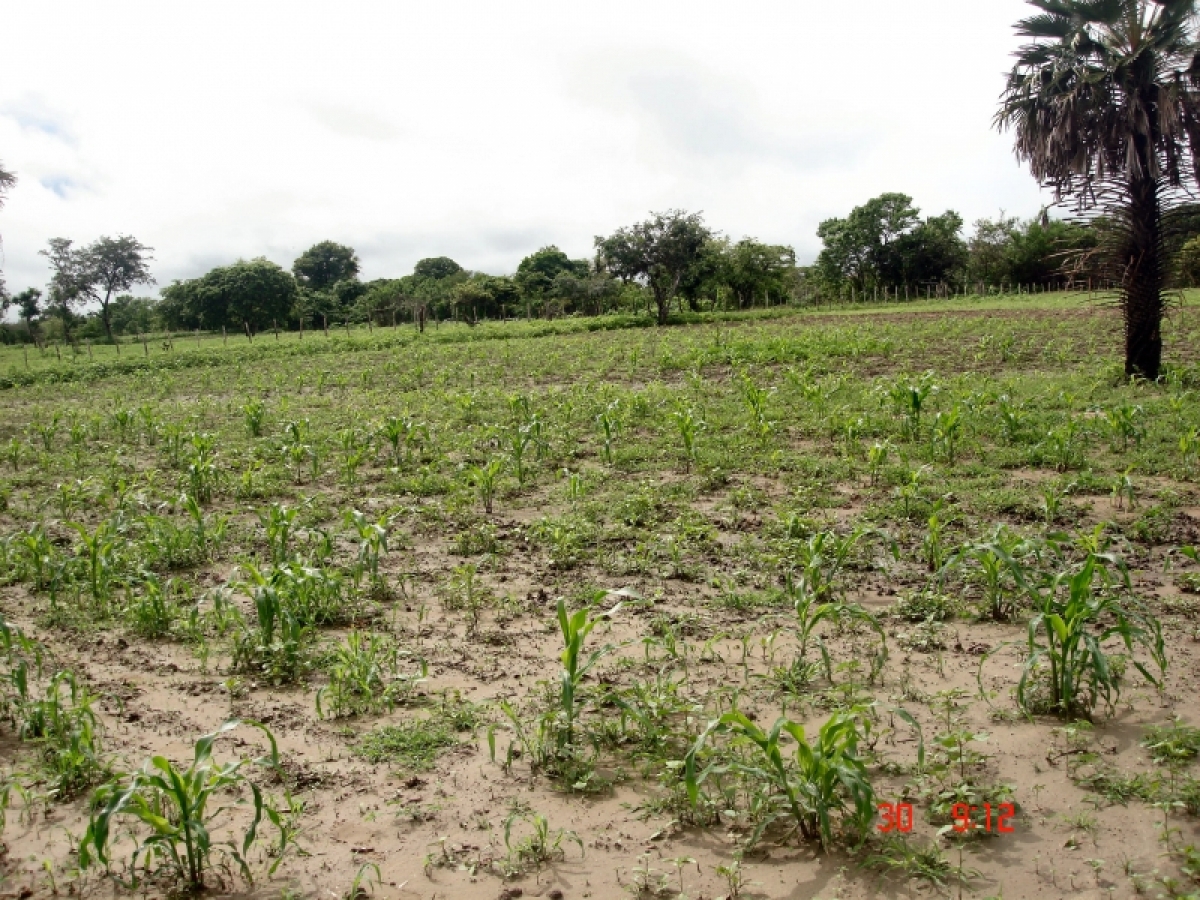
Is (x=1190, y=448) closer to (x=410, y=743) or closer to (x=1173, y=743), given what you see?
A: (x=1173, y=743)

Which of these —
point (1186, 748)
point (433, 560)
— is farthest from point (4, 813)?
point (1186, 748)

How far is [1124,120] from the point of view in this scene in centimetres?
1272

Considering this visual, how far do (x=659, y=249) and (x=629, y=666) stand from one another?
4076 centimetres

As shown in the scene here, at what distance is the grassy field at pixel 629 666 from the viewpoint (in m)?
3.15

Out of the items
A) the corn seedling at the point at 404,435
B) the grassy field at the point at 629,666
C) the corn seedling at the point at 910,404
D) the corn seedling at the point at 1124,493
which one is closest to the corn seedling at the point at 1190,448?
the grassy field at the point at 629,666

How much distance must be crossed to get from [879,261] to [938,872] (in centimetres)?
6377

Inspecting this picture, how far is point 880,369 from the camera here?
17094 mm

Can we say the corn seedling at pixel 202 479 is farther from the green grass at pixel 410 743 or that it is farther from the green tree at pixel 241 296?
the green tree at pixel 241 296

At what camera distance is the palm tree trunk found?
13.1 metres

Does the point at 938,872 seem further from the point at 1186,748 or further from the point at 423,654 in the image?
the point at 423,654

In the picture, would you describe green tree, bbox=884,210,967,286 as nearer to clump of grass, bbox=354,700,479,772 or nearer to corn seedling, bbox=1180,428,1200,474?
corn seedling, bbox=1180,428,1200,474

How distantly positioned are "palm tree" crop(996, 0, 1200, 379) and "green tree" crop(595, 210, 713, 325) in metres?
29.9

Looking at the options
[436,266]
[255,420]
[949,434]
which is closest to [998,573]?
[949,434]

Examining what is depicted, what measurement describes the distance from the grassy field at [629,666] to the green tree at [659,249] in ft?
111
